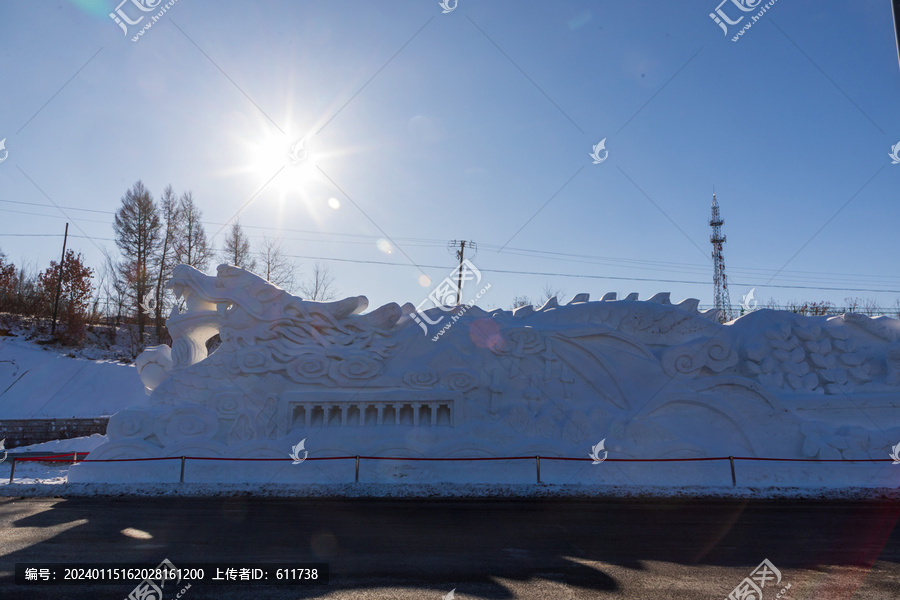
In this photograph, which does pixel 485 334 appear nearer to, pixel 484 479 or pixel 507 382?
pixel 507 382

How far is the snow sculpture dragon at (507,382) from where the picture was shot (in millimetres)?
8461

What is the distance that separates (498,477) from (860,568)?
14.3 ft

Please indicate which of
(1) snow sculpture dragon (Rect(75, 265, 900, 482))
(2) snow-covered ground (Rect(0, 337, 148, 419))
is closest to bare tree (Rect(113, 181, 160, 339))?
(2) snow-covered ground (Rect(0, 337, 148, 419))

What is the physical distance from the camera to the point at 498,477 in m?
8.20

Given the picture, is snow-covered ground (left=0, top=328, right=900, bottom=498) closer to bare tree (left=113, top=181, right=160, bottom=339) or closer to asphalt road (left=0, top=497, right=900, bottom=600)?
asphalt road (left=0, top=497, right=900, bottom=600)

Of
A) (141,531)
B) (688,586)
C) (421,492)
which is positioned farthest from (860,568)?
(141,531)

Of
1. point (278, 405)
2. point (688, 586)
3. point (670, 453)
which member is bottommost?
point (688, 586)

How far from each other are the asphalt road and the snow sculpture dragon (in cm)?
113

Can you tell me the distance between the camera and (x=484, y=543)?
5.52 meters

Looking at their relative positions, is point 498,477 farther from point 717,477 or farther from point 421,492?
point 717,477

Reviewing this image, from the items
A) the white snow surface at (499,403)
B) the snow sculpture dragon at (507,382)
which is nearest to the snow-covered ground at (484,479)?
the white snow surface at (499,403)

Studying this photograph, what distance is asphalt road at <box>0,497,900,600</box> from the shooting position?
4344 mm

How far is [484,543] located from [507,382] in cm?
357

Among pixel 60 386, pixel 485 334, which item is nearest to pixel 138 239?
pixel 60 386
